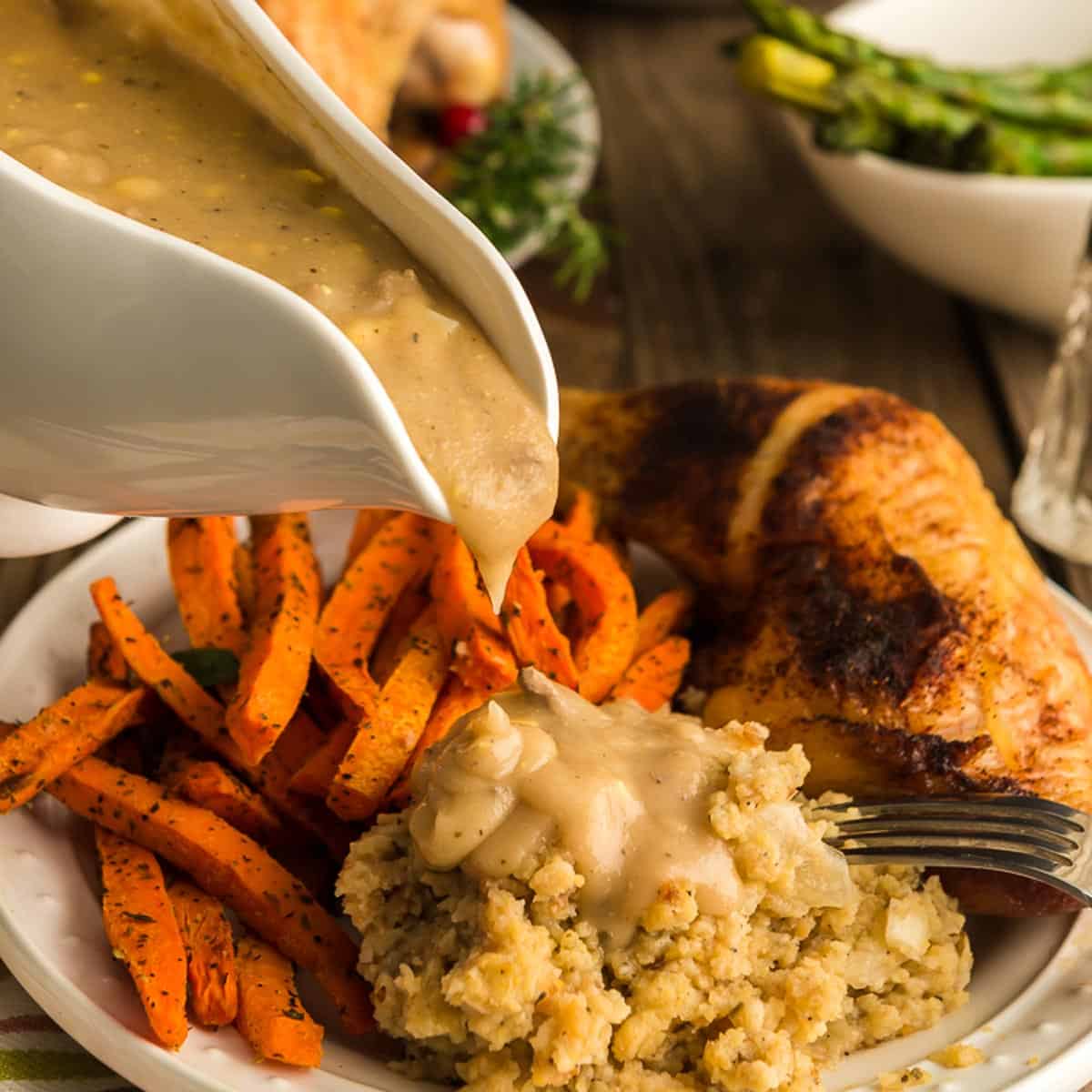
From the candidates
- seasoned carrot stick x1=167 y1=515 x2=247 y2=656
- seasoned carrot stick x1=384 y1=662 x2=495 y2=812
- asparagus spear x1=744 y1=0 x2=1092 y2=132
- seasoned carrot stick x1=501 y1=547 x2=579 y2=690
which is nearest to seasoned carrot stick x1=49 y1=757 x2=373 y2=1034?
seasoned carrot stick x1=384 y1=662 x2=495 y2=812

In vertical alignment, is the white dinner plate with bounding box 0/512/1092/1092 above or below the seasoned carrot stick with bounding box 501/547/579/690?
below

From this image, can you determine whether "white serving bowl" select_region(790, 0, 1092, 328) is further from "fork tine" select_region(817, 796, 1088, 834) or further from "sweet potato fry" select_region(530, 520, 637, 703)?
"fork tine" select_region(817, 796, 1088, 834)

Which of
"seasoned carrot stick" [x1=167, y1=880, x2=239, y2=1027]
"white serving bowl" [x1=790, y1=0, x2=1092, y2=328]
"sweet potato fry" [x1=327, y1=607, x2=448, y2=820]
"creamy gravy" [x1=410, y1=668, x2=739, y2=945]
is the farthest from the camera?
"white serving bowl" [x1=790, y1=0, x2=1092, y2=328]

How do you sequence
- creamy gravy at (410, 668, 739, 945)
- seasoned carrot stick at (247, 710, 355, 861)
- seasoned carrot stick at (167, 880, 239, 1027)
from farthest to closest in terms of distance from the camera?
1. seasoned carrot stick at (247, 710, 355, 861)
2. seasoned carrot stick at (167, 880, 239, 1027)
3. creamy gravy at (410, 668, 739, 945)

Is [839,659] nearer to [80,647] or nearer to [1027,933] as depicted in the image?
[1027,933]

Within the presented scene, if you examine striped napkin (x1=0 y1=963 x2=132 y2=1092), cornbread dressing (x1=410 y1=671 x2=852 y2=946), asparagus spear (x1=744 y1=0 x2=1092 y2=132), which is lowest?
striped napkin (x1=0 y1=963 x2=132 y2=1092)

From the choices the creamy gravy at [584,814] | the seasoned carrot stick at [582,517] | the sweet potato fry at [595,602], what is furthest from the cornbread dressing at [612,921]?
the seasoned carrot stick at [582,517]

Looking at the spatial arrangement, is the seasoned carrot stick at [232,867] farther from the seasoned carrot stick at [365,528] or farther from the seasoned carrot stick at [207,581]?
the seasoned carrot stick at [365,528]

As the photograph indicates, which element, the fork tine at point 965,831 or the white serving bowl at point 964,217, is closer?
the fork tine at point 965,831

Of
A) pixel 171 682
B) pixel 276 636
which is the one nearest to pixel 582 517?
pixel 276 636
